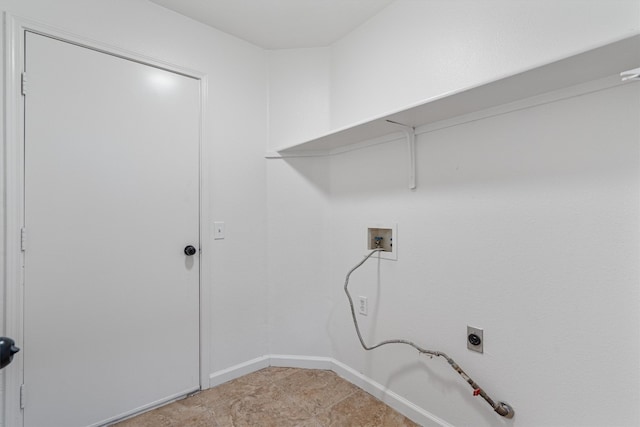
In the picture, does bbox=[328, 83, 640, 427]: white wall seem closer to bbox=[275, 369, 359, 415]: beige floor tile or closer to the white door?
bbox=[275, 369, 359, 415]: beige floor tile

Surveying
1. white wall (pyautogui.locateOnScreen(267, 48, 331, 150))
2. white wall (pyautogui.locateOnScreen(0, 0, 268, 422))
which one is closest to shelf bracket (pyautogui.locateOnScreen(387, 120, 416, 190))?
white wall (pyautogui.locateOnScreen(267, 48, 331, 150))

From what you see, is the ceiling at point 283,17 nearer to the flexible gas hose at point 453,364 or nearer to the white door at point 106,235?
the white door at point 106,235

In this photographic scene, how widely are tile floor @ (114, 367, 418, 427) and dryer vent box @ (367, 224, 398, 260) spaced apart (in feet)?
2.96

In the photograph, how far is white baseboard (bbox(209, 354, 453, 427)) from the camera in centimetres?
156

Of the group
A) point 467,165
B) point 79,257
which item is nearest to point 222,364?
point 79,257

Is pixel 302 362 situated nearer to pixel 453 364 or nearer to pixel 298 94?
pixel 453 364

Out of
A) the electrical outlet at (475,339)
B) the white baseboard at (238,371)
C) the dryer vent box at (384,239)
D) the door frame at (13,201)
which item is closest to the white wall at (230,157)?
the white baseboard at (238,371)

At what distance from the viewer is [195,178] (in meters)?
1.87

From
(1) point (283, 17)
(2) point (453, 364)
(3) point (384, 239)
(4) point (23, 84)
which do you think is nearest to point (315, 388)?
(2) point (453, 364)

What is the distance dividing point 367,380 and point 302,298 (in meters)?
0.69

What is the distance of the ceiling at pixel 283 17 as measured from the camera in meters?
1.73

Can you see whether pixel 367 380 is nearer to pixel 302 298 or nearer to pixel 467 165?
pixel 302 298

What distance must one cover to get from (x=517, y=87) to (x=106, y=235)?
2.05 metres

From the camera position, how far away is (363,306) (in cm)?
192
